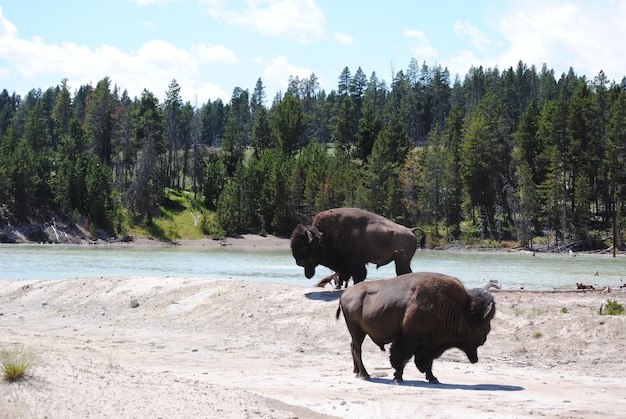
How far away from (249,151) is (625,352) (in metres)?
136

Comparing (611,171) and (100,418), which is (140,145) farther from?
(100,418)

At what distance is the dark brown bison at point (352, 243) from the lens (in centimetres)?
1852

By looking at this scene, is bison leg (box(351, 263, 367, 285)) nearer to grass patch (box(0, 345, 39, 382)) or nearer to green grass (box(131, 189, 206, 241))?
grass patch (box(0, 345, 39, 382))

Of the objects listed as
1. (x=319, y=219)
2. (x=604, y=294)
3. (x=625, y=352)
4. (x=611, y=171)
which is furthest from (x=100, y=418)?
(x=611, y=171)

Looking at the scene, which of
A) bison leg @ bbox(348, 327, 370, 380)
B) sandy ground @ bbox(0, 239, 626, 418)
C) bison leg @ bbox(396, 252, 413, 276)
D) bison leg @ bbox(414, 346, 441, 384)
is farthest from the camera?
bison leg @ bbox(396, 252, 413, 276)

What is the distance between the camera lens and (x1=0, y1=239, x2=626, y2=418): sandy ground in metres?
8.29

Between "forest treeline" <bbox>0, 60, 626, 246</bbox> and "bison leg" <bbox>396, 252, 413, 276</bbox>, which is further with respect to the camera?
"forest treeline" <bbox>0, 60, 626, 246</bbox>

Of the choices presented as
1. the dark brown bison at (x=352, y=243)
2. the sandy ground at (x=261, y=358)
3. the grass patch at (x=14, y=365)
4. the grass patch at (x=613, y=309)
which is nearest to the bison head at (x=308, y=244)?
the dark brown bison at (x=352, y=243)

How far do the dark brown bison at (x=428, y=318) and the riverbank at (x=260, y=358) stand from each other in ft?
1.73

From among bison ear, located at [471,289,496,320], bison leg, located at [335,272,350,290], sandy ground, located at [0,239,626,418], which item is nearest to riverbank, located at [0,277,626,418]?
sandy ground, located at [0,239,626,418]

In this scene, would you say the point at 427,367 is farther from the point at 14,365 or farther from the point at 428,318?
the point at 14,365

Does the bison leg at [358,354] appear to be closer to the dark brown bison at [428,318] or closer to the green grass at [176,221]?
the dark brown bison at [428,318]

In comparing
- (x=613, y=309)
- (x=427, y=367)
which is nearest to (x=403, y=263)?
(x=613, y=309)

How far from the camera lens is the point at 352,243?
1858cm
